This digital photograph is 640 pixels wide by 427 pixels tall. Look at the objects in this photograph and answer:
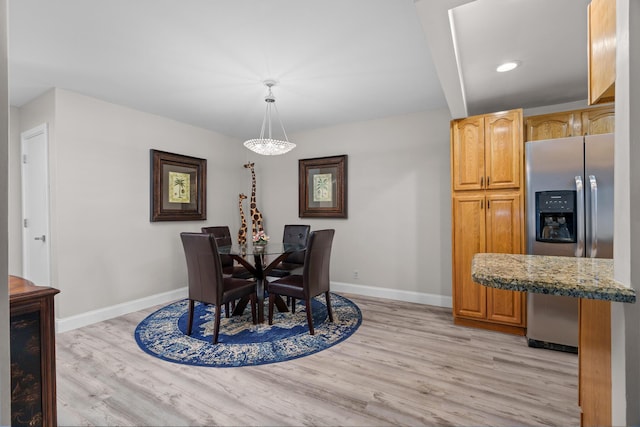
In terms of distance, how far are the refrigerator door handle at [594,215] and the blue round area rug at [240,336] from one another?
208 cm

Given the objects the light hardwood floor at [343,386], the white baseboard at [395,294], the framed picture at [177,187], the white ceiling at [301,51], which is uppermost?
the white ceiling at [301,51]

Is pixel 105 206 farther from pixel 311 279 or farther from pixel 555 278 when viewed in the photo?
pixel 555 278

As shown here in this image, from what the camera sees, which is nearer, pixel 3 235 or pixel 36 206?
pixel 3 235

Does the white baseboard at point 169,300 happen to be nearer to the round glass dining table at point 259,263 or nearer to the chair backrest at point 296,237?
the chair backrest at point 296,237

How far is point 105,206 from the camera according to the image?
3.35 metres

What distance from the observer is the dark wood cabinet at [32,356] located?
121cm

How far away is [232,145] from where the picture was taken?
4941mm

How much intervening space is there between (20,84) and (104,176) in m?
1.06

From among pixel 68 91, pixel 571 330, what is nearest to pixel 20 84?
pixel 68 91

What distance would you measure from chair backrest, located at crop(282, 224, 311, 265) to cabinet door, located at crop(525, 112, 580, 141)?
2.66 metres

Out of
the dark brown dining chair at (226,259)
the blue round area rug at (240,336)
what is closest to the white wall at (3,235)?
the blue round area rug at (240,336)

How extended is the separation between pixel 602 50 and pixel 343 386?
85.4 inches

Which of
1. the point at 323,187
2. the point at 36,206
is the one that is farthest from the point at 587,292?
the point at 36,206

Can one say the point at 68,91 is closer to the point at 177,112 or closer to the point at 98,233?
the point at 177,112
